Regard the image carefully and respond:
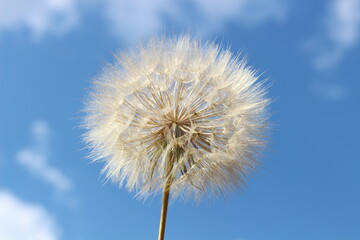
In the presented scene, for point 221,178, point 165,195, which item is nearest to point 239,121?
point 221,178

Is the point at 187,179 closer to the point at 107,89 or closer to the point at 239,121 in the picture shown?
the point at 239,121

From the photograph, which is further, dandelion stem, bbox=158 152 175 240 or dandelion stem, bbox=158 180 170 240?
dandelion stem, bbox=158 152 175 240

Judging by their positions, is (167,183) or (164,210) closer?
(164,210)

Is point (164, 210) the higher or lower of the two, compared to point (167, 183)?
lower

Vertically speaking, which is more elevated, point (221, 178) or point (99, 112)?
point (99, 112)

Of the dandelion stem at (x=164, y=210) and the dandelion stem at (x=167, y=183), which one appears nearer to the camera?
the dandelion stem at (x=164, y=210)
